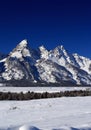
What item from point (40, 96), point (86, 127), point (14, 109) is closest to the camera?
point (86, 127)

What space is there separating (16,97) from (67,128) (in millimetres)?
16088

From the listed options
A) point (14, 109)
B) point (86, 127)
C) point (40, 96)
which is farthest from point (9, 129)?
point (40, 96)

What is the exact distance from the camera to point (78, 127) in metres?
9.09

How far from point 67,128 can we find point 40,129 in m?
0.64

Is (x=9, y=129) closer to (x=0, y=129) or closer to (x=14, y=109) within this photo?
(x=0, y=129)

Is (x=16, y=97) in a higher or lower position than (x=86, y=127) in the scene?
higher

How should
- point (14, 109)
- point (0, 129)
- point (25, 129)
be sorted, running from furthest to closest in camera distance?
point (14, 109)
point (0, 129)
point (25, 129)

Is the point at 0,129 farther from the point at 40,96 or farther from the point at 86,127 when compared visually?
the point at 40,96

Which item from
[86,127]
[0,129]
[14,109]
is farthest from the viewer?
[14,109]

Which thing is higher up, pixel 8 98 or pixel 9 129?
pixel 8 98

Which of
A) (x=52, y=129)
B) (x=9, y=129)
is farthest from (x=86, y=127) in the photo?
(x=9, y=129)

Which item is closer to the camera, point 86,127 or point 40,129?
point 40,129

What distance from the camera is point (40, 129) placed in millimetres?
8453

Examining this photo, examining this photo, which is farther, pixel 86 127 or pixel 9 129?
pixel 86 127
